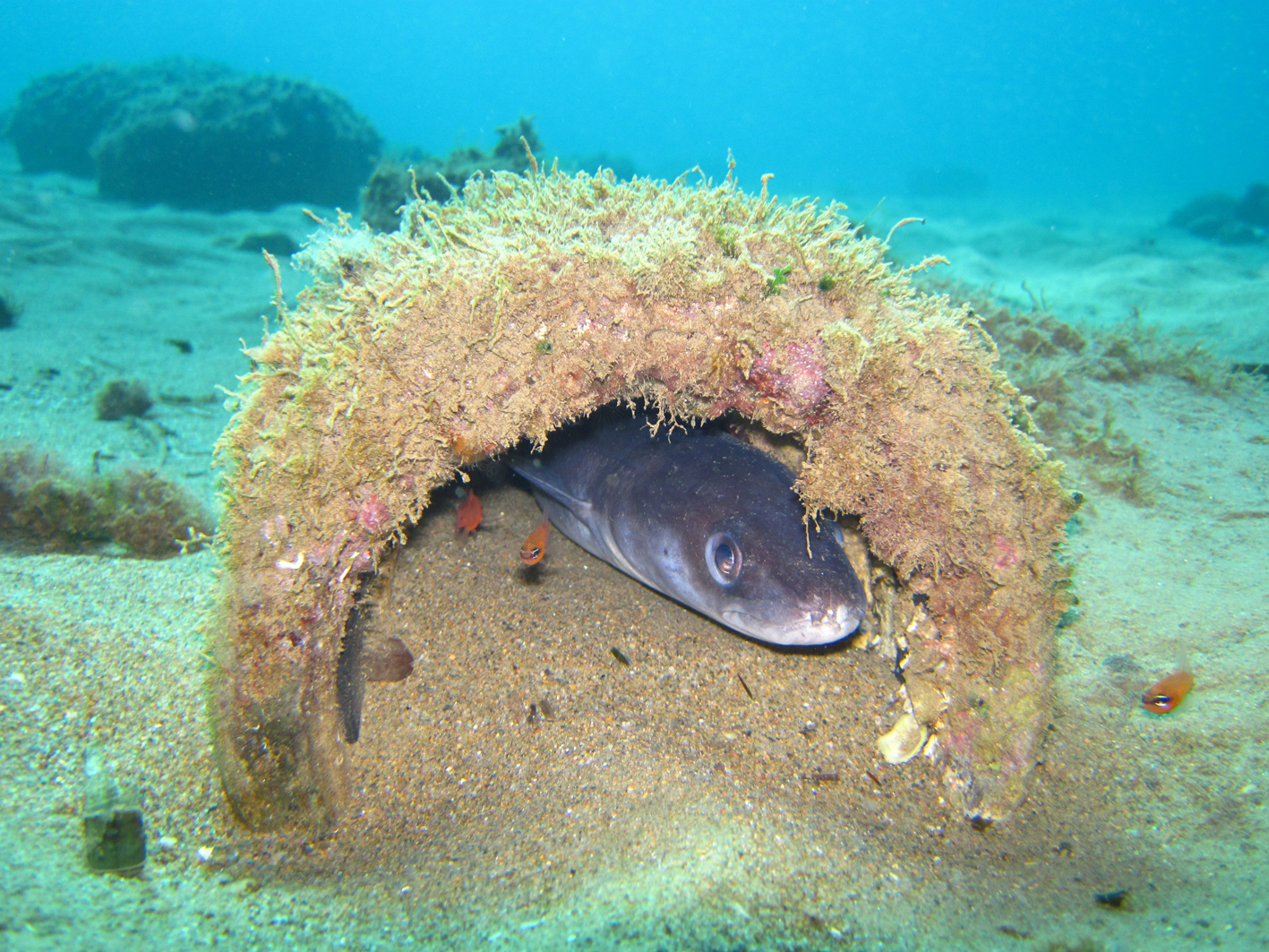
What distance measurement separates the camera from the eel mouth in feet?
7.85

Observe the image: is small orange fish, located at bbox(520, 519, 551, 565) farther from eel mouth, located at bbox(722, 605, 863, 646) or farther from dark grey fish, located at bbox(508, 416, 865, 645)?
eel mouth, located at bbox(722, 605, 863, 646)

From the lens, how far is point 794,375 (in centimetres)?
245

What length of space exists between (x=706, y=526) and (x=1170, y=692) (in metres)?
2.21

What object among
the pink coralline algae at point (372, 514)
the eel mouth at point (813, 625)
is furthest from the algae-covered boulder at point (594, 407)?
the eel mouth at point (813, 625)

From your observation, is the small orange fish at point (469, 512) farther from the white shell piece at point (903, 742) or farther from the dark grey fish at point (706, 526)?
the white shell piece at point (903, 742)

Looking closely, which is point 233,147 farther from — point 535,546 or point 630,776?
point 630,776

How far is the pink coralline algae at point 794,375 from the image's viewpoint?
2.42 meters

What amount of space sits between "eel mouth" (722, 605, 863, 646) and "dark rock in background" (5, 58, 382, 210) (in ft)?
75.8

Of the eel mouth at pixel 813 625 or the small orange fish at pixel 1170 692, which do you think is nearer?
the eel mouth at pixel 813 625

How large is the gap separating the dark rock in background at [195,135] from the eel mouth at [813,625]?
23116 mm

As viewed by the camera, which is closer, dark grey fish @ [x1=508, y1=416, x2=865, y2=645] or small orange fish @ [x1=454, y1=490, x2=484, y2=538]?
dark grey fish @ [x1=508, y1=416, x2=865, y2=645]

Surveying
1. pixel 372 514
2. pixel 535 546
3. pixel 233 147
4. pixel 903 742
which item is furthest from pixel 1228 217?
pixel 233 147

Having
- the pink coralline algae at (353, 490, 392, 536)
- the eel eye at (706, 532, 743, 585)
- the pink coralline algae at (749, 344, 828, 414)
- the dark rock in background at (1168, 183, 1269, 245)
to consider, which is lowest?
the pink coralline algae at (353, 490, 392, 536)

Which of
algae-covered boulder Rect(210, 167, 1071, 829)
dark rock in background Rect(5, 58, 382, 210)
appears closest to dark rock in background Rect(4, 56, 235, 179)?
dark rock in background Rect(5, 58, 382, 210)
